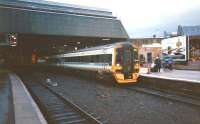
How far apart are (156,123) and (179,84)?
7.83m

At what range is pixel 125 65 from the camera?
19.9 metres

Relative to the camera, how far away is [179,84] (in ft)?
54.7

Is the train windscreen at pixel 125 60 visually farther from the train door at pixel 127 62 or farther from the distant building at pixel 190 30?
the distant building at pixel 190 30

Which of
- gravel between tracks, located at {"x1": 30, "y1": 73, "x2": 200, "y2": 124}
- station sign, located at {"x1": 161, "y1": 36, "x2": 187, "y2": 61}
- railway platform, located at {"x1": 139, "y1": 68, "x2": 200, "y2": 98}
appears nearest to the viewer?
gravel between tracks, located at {"x1": 30, "y1": 73, "x2": 200, "y2": 124}

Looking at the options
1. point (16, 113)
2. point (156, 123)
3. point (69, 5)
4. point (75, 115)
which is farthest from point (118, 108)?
point (69, 5)

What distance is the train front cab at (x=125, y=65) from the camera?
1952cm

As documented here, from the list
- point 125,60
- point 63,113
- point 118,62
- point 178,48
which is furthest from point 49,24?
point 63,113

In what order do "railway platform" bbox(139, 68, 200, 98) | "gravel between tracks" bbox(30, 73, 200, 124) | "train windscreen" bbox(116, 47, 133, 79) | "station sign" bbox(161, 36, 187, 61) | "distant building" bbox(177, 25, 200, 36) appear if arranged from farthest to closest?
"distant building" bbox(177, 25, 200, 36) < "station sign" bbox(161, 36, 187, 61) < "train windscreen" bbox(116, 47, 133, 79) < "railway platform" bbox(139, 68, 200, 98) < "gravel between tracks" bbox(30, 73, 200, 124)

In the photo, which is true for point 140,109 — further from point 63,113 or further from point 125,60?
point 125,60

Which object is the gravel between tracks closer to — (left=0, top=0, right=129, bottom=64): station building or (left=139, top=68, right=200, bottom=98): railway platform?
(left=139, top=68, right=200, bottom=98): railway platform

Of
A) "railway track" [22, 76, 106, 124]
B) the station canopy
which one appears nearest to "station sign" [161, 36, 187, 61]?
the station canopy

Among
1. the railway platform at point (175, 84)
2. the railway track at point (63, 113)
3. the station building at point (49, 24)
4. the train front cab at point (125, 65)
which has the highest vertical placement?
the station building at point (49, 24)

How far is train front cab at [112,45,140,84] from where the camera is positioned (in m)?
19.5

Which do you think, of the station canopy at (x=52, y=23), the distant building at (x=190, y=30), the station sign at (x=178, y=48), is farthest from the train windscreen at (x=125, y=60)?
the distant building at (x=190, y=30)
